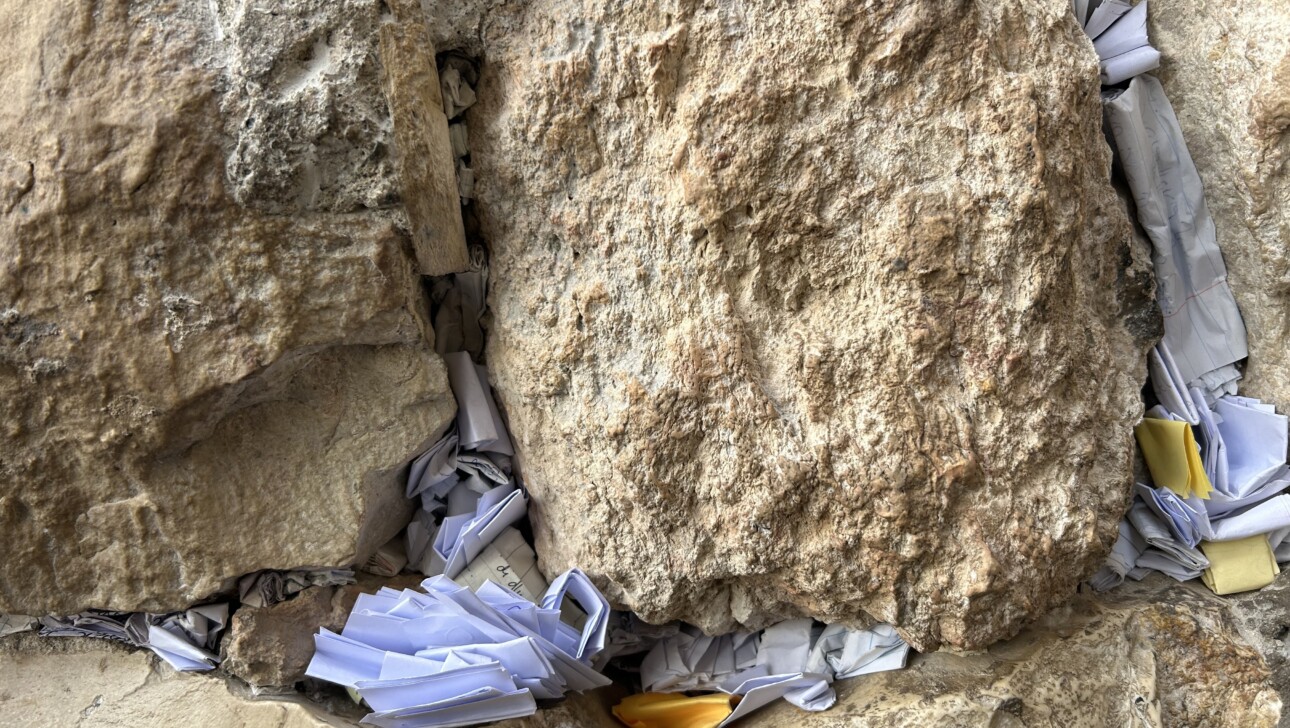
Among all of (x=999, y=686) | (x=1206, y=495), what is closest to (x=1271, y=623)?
(x=1206, y=495)

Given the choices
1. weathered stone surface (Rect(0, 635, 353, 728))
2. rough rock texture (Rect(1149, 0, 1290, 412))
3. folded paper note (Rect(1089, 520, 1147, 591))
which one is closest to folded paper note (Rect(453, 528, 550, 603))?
weathered stone surface (Rect(0, 635, 353, 728))

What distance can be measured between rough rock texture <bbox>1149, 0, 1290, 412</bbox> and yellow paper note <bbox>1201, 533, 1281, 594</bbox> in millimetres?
205

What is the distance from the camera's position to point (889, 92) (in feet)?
3.60

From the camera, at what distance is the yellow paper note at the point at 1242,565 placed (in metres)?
1.29

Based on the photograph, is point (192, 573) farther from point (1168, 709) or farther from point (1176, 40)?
point (1176, 40)

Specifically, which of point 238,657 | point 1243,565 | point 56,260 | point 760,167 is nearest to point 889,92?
point 760,167

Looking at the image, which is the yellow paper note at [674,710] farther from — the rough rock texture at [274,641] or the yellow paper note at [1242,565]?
the yellow paper note at [1242,565]

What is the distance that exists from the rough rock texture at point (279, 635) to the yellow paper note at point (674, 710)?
428 millimetres

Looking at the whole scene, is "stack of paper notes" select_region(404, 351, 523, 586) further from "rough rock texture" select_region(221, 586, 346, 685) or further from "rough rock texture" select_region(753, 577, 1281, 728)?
"rough rock texture" select_region(753, 577, 1281, 728)

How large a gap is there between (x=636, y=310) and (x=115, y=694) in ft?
2.79

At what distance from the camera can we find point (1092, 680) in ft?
3.96

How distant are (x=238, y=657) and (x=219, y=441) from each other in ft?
0.93

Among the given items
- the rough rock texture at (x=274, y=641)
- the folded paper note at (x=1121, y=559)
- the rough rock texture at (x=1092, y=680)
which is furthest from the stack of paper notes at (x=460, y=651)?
the folded paper note at (x=1121, y=559)

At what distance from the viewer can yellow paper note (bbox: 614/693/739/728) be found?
1305 mm
